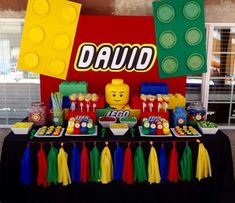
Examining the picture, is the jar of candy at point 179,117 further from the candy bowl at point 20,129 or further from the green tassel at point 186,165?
the candy bowl at point 20,129

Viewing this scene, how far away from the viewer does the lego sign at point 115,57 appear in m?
3.09

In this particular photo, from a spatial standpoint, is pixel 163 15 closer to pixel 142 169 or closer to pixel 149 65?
pixel 149 65

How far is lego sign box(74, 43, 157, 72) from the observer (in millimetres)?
3086

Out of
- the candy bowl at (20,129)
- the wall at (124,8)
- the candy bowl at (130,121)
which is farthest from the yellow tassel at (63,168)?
the wall at (124,8)

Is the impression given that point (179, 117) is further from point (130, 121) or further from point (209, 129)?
point (130, 121)

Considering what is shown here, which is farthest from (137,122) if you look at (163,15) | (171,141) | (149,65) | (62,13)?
(62,13)

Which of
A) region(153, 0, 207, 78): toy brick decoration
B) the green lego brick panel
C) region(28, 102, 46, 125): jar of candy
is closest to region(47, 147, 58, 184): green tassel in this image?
region(28, 102, 46, 125): jar of candy

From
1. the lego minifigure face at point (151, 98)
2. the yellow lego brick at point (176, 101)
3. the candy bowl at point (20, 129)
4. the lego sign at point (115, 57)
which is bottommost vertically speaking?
the candy bowl at point (20, 129)

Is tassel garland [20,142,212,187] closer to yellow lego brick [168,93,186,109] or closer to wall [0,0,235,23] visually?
yellow lego brick [168,93,186,109]

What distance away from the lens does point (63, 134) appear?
8.36 ft

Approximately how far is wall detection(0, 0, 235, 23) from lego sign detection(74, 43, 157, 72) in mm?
369

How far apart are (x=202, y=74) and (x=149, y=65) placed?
0.67 metres

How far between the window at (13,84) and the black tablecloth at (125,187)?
943 mm

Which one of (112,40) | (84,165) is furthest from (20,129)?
(112,40)
